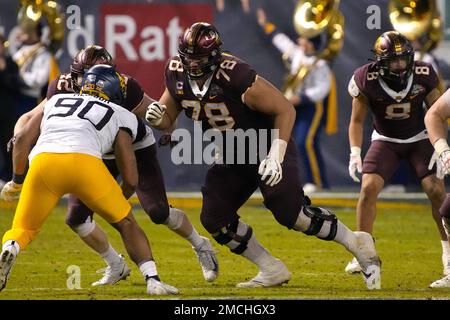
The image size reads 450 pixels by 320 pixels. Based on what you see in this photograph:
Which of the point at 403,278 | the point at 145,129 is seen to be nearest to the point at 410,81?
the point at 403,278

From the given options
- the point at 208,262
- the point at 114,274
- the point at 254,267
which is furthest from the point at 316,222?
the point at 254,267

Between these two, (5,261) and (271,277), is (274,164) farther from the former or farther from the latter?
(5,261)

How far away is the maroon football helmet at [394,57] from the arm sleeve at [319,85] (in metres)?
4.94

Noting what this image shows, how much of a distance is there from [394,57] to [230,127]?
1297 millimetres

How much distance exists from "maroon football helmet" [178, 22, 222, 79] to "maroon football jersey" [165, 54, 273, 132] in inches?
3.2

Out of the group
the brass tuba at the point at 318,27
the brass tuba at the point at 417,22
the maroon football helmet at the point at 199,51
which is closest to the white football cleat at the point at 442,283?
the maroon football helmet at the point at 199,51

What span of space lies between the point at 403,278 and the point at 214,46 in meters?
1.99

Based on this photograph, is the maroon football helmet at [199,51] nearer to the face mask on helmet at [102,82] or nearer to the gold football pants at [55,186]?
the face mask on helmet at [102,82]

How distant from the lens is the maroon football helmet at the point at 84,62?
25.6 ft

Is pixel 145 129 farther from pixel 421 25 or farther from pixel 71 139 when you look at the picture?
pixel 421 25

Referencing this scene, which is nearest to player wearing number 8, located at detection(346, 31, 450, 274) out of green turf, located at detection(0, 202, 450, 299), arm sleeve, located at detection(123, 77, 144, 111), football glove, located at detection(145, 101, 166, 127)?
green turf, located at detection(0, 202, 450, 299)

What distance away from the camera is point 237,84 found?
24.3ft

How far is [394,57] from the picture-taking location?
823 cm

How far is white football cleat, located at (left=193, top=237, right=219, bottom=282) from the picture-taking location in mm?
8055
